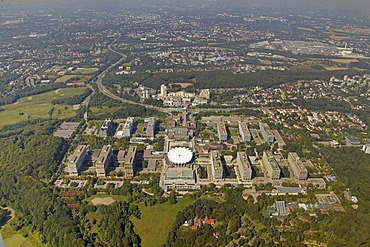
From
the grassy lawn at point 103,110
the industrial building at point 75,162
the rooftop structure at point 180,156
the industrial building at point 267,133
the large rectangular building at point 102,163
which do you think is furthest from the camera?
the grassy lawn at point 103,110

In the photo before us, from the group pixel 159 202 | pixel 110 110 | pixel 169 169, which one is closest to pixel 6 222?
pixel 159 202

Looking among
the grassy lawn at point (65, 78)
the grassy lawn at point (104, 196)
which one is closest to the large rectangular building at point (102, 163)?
the grassy lawn at point (104, 196)

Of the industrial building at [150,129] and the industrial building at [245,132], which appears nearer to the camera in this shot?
the industrial building at [245,132]

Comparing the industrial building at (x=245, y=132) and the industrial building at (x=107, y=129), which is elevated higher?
the industrial building at (x=245, y=132)

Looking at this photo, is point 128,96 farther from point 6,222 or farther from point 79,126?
point 6,222

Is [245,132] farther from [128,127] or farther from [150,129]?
[128,127]

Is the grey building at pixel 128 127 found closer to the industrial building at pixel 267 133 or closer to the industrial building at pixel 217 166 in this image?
the industrial building at pixel 217 166

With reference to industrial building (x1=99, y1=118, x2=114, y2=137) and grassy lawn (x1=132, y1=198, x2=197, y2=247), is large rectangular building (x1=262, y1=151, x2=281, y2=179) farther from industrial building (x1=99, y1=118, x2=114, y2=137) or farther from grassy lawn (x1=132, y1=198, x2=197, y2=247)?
industrial building (x1=99, y1=118, x2=114, y2=137)

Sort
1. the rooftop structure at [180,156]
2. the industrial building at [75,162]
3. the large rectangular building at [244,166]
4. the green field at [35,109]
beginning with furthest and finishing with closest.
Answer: the green field at [35,109]
the rooftop structure at [180,156]
the industrial building at [75,162]
the large rectangular building at [244,166]
